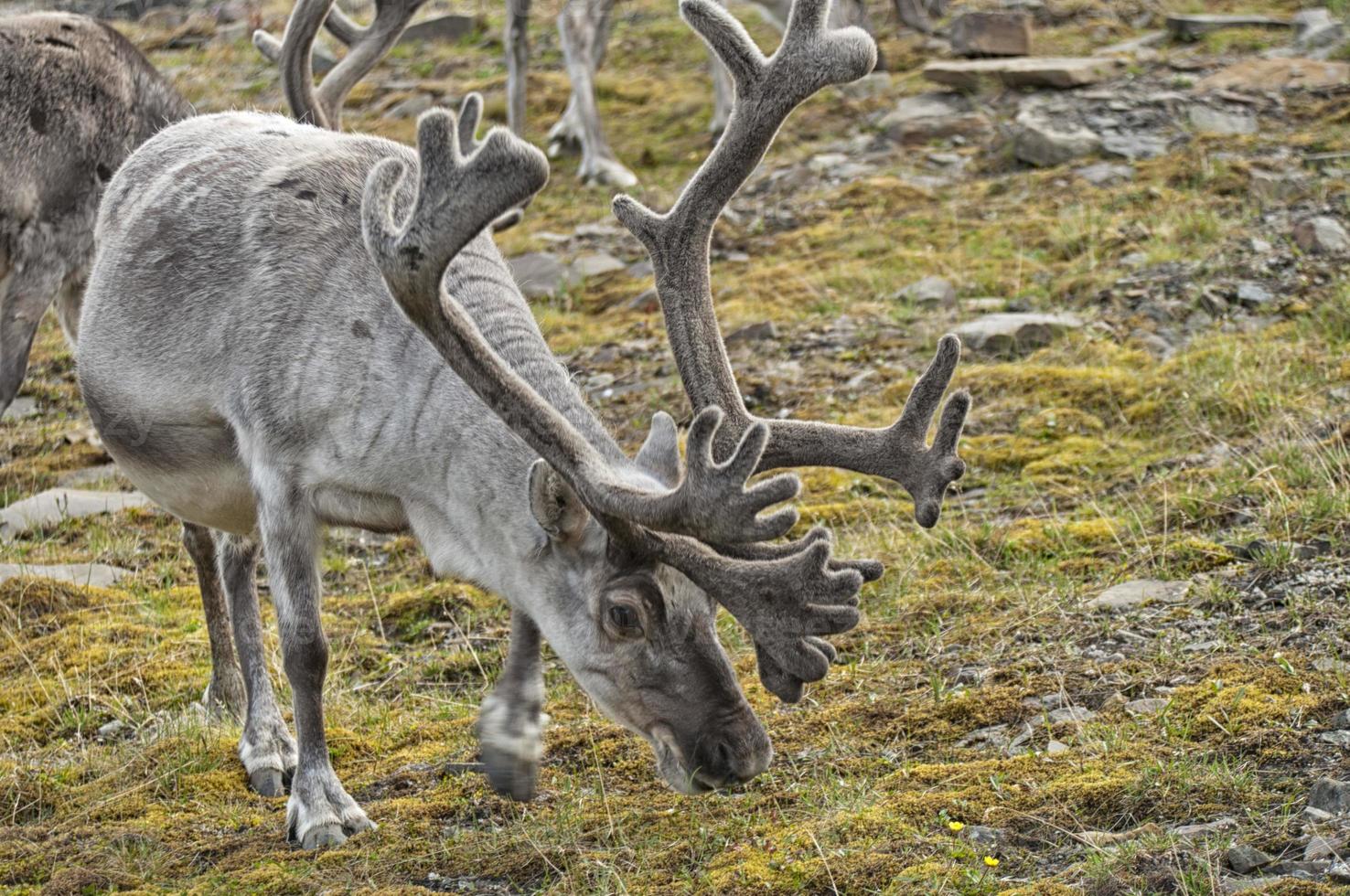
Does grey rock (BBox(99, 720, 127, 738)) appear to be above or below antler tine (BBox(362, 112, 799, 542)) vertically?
below

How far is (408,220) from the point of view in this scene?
3.99 m

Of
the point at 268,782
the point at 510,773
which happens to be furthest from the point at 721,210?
the point at 268,782

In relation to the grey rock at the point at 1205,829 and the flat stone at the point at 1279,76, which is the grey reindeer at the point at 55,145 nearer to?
the grey rock at the point at 1205,829

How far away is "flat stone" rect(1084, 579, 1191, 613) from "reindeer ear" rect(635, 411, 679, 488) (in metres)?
1.99

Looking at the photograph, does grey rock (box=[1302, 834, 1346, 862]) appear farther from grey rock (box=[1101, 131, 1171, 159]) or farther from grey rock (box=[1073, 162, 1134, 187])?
grey rock (box=[1101, 131, 1171, 159])

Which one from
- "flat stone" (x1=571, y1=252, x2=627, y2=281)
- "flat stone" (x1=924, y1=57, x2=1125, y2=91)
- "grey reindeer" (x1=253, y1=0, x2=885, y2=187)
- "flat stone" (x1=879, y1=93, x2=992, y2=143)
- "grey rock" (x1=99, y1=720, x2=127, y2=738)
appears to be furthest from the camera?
"grey reindeer" (x1=253, y1=0, x2=885, y2=187)

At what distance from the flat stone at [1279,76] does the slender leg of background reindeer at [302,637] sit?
1022 cm

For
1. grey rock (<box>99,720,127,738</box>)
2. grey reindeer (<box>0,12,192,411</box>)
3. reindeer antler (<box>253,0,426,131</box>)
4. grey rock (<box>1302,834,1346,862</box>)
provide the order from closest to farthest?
grey rock (<box>1302,834,1346,862</box>) → grey rock (<box>99,720,127,738</box>) → reindeer antler (<box>253,0,426,131</box>) → grey reindeer (<box>0,12,192,411</box>)

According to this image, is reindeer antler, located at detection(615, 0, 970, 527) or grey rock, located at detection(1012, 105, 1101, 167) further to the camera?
grey rock, located at detection(1012, 105, 1101, 167)

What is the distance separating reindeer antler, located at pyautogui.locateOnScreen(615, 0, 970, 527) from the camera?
14.9 feet

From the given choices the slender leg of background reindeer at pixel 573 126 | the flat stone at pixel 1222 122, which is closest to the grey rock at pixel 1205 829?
the flat stone at pixel 1222 122

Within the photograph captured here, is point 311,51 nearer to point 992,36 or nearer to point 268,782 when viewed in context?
point 268,782

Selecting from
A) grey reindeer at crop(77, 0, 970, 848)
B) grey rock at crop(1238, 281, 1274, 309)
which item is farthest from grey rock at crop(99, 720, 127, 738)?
grey rock at crop(1238, 281, 1274, 309)

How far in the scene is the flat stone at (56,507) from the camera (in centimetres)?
807
